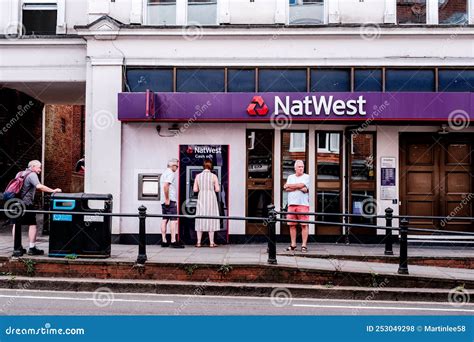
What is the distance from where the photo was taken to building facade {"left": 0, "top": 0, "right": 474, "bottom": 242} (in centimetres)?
1257

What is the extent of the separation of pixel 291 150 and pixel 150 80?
12.4 feet

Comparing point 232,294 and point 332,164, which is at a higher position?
point 332,164

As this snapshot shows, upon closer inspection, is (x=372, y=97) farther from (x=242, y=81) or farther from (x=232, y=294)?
(x=232, y=294)

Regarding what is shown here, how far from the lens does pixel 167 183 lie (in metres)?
11.6

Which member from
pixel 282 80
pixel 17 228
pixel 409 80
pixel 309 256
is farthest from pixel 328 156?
pixel 17 228

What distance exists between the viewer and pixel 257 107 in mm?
12164

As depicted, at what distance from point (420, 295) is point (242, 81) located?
259 inches

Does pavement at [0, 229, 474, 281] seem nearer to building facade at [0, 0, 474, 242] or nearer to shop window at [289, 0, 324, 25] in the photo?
building facade at [0, 0, 474, 242]

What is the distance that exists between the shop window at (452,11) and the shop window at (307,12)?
2.87 meters

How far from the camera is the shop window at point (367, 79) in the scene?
12.6 meters

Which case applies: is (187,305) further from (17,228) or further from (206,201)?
(206,201)

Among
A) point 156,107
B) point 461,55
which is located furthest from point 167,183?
point 461,55

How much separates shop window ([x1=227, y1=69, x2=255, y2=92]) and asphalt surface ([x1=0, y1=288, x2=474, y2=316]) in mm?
5776

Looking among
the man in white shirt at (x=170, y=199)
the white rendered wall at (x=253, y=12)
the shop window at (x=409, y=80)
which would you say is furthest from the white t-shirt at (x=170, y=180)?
the shop window at (x=409, y=80)
